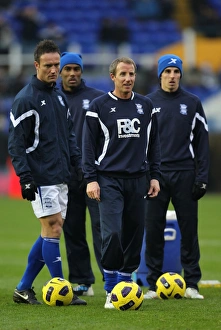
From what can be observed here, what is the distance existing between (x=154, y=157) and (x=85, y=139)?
0.78m

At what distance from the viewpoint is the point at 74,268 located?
9352 millimetres

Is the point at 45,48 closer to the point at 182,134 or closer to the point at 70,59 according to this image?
the point at 70,59

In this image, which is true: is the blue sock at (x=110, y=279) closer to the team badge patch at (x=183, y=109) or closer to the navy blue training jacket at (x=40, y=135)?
the navy blue training jacket at (x=40, y=135)

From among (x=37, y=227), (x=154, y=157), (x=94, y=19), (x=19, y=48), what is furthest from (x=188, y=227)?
(x=94, y=19)

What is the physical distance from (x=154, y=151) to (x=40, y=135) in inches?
43.6

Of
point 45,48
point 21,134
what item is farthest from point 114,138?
point 45,48

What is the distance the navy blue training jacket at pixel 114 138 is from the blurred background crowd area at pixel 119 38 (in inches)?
635

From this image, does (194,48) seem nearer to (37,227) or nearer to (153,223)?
(37,227)

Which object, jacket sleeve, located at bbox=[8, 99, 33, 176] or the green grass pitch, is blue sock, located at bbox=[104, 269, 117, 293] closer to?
the green grass pitch

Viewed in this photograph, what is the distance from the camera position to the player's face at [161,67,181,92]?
8.91 meters

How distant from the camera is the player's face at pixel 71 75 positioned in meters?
9.25

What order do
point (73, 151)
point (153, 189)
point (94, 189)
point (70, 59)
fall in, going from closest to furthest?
1. point (94, 189)
2. point (153, 189)
3. point (73, 151)
4. point (70, 59)

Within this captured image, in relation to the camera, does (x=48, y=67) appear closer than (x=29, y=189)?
No

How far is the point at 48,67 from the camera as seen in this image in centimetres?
795
